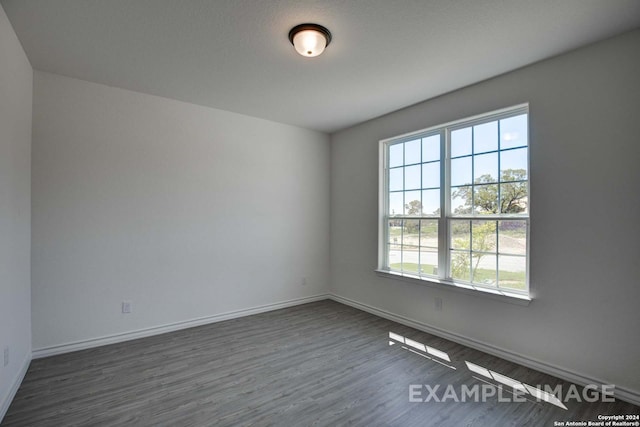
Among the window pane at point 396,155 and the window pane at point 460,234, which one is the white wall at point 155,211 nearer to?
the window pane at point 396,155

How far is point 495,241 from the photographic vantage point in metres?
2.99

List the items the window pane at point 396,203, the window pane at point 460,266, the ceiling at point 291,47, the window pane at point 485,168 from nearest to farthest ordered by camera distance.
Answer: the ceiling at point 291,47 → the window pane at point 485,168 → the window pane at point 460,266 → the window pane at point 396,203

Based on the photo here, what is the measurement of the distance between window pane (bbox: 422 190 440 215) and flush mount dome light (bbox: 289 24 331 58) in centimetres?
214

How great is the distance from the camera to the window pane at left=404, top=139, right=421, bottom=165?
380 cm

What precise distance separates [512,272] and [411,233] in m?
1.22

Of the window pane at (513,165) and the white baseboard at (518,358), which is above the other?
the window pane at (513,165)

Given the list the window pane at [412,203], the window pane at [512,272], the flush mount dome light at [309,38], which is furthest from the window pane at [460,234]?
the flush mount dome light at [309,38]

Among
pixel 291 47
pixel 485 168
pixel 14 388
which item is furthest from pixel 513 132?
pixel 14 388

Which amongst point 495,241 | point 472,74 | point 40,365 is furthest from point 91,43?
point 495,241

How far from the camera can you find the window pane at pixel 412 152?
3.80m

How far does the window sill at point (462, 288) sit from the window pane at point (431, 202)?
2.63ft

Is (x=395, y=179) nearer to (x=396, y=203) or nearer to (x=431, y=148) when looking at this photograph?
(x=396, y=203)

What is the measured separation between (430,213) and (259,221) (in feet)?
7.57

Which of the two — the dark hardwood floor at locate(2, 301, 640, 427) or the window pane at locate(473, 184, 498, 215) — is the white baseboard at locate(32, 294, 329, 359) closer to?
the dark hardwood floor at locate(2, 301, 640, 427)
